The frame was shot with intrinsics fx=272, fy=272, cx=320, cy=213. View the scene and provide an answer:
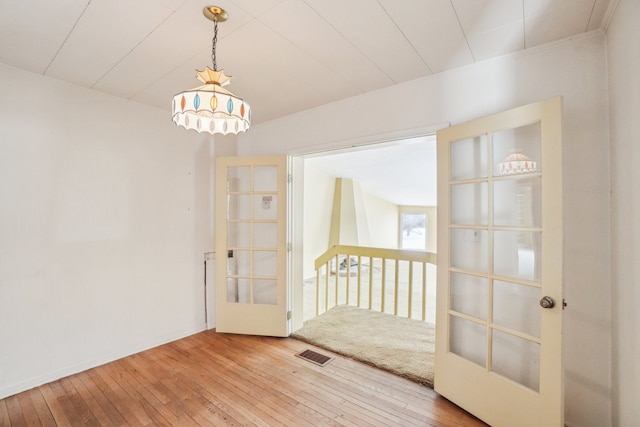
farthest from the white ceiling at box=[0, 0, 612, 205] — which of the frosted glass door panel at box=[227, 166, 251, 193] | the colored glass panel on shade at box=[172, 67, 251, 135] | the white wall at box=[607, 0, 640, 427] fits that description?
the frosted glass door panel at box=[227, 166, 251, 193]

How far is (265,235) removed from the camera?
311cm

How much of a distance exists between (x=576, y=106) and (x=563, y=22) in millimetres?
476

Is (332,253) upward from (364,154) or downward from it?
downward

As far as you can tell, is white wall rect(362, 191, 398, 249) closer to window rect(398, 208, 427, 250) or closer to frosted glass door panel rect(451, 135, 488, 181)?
window rect(398, 208, 427, 250)

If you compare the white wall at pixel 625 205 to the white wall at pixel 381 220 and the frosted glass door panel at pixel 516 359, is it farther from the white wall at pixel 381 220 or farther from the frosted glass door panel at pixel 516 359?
the white wall at pixel 381 220

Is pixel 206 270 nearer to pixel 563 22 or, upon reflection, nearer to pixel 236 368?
pixel 236 368

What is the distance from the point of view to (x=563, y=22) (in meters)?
1.52

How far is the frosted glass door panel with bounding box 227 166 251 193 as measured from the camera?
3.19 m

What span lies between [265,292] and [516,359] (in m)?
2.33

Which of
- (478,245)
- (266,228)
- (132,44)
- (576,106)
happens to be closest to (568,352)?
(478,245)

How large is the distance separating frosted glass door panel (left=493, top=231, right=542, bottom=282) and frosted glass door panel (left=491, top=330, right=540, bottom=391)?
41cm

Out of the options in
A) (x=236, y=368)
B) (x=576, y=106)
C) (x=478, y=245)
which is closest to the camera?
(x=576, y=106)

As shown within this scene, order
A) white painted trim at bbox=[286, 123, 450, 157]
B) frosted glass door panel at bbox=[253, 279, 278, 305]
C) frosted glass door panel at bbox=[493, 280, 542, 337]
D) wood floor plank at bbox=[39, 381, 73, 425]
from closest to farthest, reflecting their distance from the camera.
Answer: frosted glass door panel at bbox=[493, 280, 542, 337], wood floor plank at bbox=[39, 381, 73, 425], white painted trim at bbox=[286, 123, 450, 157], frosted glass door panel at bbox=[253, 279, 278, 305]

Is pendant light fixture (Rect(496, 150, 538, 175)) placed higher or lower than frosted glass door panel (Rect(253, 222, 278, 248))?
higher
